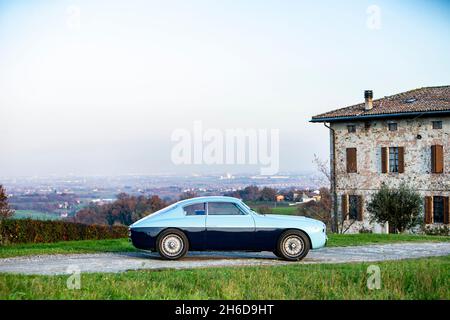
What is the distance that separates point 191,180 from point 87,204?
18905mm

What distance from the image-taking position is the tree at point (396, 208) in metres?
33.5

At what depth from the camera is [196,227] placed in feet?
49.9

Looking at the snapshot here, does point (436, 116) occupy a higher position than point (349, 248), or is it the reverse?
point (436, 116)

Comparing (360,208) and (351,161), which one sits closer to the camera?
(360,208)

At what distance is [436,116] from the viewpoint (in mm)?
37250

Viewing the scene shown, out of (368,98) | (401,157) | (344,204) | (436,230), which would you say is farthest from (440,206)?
(368,98)

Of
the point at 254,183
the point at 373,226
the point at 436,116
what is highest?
the point at 436,116

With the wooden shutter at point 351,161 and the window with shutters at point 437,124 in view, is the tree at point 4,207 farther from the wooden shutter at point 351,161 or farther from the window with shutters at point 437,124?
the window with shutters at point 437,124

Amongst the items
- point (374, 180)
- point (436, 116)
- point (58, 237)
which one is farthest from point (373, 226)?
point (58, 237)

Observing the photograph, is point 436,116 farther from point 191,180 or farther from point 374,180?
point 191,180

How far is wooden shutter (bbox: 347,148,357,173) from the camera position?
40438mm

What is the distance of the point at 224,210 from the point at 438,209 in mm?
24528

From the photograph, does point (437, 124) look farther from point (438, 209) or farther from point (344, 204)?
point (344, 204)

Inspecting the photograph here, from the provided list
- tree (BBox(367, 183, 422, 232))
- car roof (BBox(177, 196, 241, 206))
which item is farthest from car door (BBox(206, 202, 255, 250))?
tree (BBox(367, 183, 422, 232))
